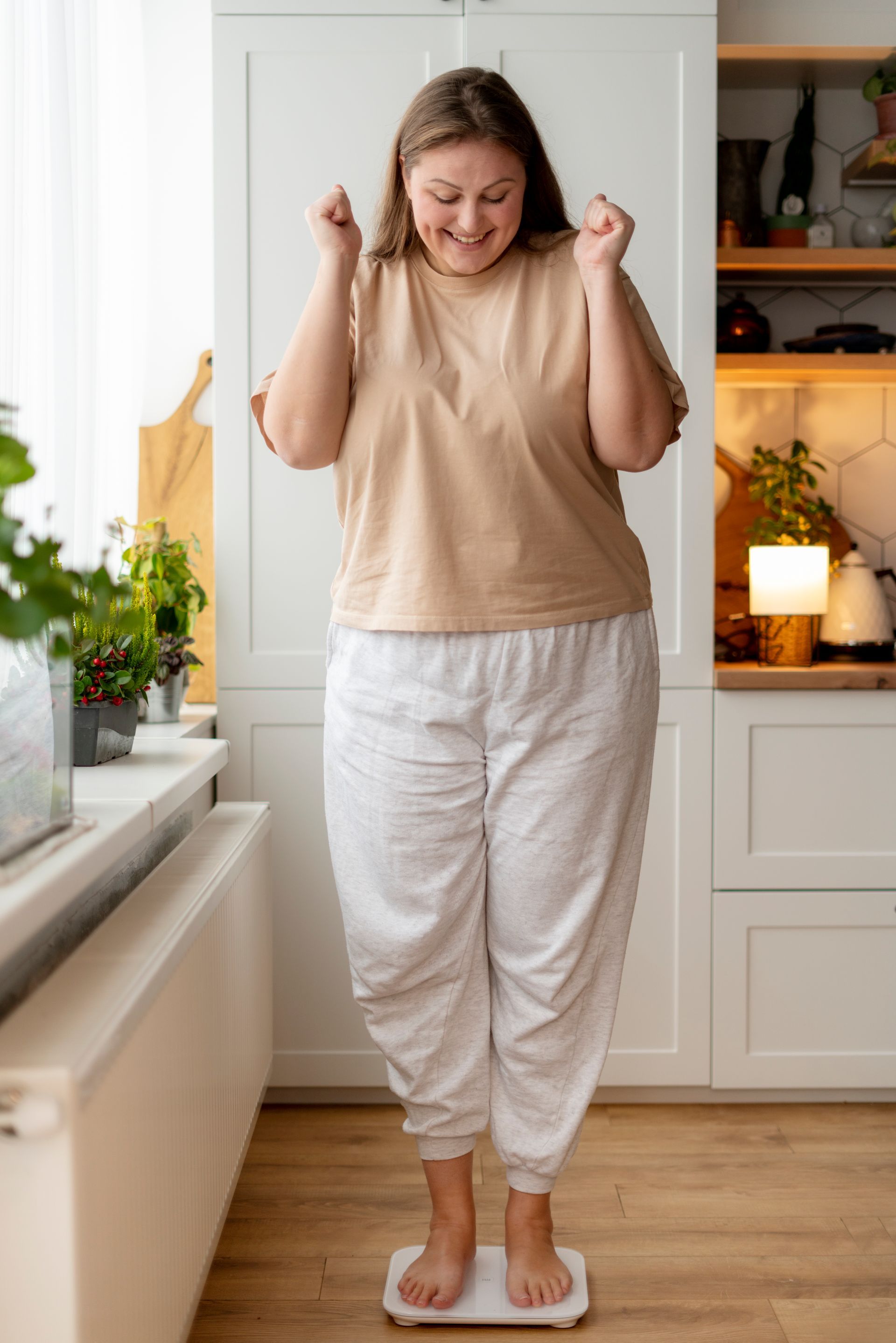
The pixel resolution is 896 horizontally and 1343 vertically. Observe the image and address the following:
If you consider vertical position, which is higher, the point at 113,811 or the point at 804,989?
the point at 113,811

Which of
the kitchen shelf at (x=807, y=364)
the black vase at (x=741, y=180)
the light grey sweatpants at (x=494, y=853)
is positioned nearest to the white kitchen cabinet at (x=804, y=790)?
the kitchen shelf at (x=807, y=364)

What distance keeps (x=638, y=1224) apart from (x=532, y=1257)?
278 millimetres

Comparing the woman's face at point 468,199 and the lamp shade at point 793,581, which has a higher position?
the woman's face at point 468,199

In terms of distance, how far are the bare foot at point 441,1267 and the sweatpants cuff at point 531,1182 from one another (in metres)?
0.09

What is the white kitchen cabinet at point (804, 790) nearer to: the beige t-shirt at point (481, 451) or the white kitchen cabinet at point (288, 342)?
the white kitchen cabinet at point (288, 342)

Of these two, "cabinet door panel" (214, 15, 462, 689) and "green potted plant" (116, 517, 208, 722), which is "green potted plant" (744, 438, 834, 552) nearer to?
"cabinet door panel" (214, 15, 462, 689)

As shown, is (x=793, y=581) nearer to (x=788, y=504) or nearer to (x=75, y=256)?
(x=788, y=504)

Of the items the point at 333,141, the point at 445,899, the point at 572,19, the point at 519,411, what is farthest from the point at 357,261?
the point at 572,19

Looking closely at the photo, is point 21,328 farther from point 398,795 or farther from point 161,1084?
point 161,1084

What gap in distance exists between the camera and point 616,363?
1201 mm

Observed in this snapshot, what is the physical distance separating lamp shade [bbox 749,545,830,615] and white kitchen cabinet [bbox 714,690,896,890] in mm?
166

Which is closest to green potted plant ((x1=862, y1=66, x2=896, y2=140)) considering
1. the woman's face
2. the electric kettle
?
the electric kettle

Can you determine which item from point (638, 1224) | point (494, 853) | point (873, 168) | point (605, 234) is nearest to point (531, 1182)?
point (638, 1224)

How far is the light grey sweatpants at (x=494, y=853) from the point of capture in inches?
49.3
